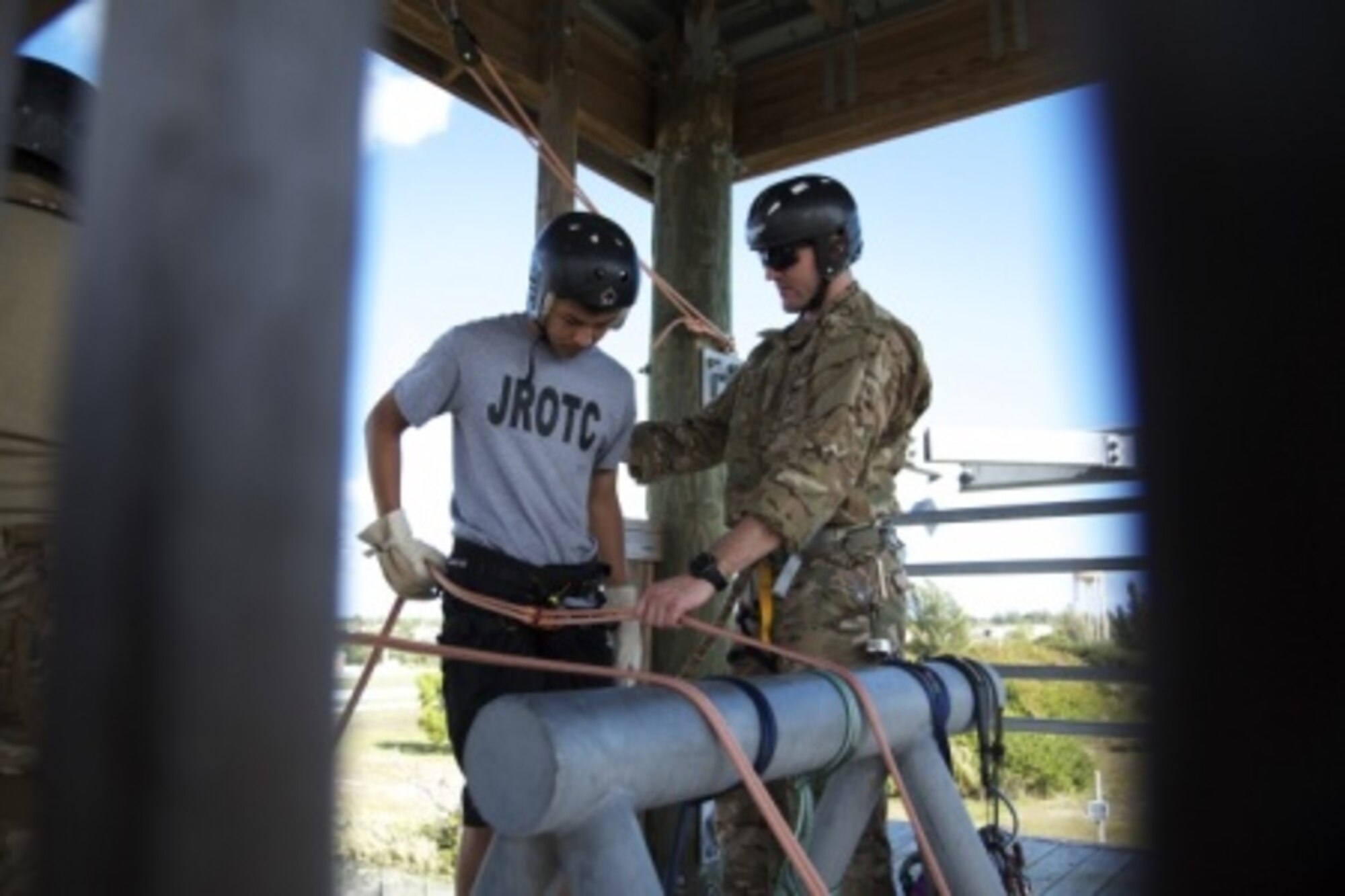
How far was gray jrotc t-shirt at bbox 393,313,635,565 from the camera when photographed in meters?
2.83

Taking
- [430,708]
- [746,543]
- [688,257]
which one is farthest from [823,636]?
[430,708]

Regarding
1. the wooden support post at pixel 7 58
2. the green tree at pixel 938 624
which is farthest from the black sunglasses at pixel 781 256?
the wooden support post at pixel 7 58

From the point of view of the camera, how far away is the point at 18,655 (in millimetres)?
1718

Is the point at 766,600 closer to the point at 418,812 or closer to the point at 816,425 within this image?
the point at 816,425

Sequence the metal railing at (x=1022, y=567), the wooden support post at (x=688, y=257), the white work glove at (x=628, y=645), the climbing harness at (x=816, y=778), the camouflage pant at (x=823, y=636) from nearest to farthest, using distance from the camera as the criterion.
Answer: the climbing harness at (x=816, y=778), the camouflage pant at (x=823, y=636), the white work glove at (x=628, y=645), the wooden support post at (x=688, y=257), the metal railing at (x=1022, y=567)

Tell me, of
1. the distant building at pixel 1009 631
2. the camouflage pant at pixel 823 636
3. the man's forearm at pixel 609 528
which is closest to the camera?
the camouflage pant at pixel 823 636

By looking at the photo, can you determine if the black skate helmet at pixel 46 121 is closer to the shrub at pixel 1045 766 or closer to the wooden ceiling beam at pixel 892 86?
the wooden ceiling beam at pixel 892 86

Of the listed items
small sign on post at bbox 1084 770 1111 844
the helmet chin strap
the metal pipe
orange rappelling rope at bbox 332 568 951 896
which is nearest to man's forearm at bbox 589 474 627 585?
orange rappelling rope at bbox 332 568 951 896

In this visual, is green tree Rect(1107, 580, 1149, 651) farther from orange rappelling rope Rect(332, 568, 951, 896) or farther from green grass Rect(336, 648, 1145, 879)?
green grass Rect(336, 648, 1145, 879)

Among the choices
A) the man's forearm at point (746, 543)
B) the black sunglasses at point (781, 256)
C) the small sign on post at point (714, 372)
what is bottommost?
the man's forearm at point (746, 543)

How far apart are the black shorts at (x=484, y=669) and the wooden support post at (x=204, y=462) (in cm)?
233

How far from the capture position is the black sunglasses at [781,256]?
9.44 ft

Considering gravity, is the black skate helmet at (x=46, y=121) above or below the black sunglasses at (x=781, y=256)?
below

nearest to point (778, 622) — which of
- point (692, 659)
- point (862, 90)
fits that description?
point (692, 659)
